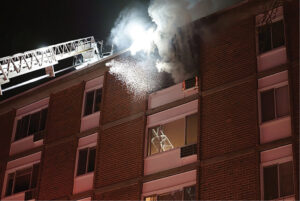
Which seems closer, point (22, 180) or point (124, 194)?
point (124, 194)

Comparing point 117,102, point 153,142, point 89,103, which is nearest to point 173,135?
point 153,142

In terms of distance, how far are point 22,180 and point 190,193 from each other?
10.3m

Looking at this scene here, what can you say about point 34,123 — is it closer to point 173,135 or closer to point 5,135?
point 5,135

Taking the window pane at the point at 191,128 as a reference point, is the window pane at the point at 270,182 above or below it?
below

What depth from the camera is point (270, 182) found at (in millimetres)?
20766

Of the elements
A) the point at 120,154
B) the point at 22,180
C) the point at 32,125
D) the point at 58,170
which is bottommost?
the point at 22,180

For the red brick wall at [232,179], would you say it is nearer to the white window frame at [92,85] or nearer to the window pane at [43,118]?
the white window frame at [92,85]

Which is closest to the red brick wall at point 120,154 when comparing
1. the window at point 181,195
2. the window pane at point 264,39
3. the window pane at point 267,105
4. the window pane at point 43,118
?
the window at point 181,195

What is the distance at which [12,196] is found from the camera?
28.8 metres

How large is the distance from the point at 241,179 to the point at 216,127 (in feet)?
8.55

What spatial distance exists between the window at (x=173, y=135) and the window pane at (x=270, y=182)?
3753 mm

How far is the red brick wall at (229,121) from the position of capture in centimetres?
2203

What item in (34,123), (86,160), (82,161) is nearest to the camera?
(86,160)

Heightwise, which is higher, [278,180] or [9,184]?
[9,184]
